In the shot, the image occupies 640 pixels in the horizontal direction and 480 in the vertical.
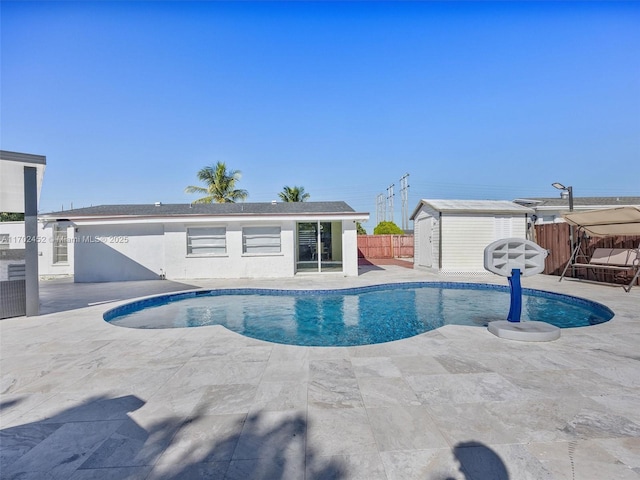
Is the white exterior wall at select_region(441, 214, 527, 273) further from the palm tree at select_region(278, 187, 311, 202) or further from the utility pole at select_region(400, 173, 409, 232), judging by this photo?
the utility pole at select_region(400, 173, 409, 232)

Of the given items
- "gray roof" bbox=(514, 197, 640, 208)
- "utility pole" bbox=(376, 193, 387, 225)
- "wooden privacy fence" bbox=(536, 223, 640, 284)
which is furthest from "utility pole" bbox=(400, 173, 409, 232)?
"wooden privacy fence" bbox=(536, 223, 640, 284)

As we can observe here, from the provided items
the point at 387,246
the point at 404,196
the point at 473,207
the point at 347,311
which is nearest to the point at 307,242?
the point at 387,246

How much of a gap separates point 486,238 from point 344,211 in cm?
632

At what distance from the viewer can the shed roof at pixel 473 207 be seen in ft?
42.9

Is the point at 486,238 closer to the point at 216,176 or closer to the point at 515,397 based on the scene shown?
the point at 515,397

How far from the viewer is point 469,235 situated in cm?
1312

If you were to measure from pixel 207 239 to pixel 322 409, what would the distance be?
37.4ft

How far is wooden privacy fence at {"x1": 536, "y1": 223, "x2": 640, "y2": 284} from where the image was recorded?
33.2ft

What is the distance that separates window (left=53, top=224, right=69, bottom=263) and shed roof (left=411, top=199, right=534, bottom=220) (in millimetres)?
16907

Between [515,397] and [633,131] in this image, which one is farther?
[633,131]

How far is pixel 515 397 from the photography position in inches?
113

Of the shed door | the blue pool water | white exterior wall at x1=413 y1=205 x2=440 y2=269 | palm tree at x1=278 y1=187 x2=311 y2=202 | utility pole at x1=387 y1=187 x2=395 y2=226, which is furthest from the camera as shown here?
utility pole at x1=387 y1=187 x2=395 y2=226

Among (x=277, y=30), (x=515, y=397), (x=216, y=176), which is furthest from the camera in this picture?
(x=216, y=176)

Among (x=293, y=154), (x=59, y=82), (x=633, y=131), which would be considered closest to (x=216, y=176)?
(x=293, y=154)
